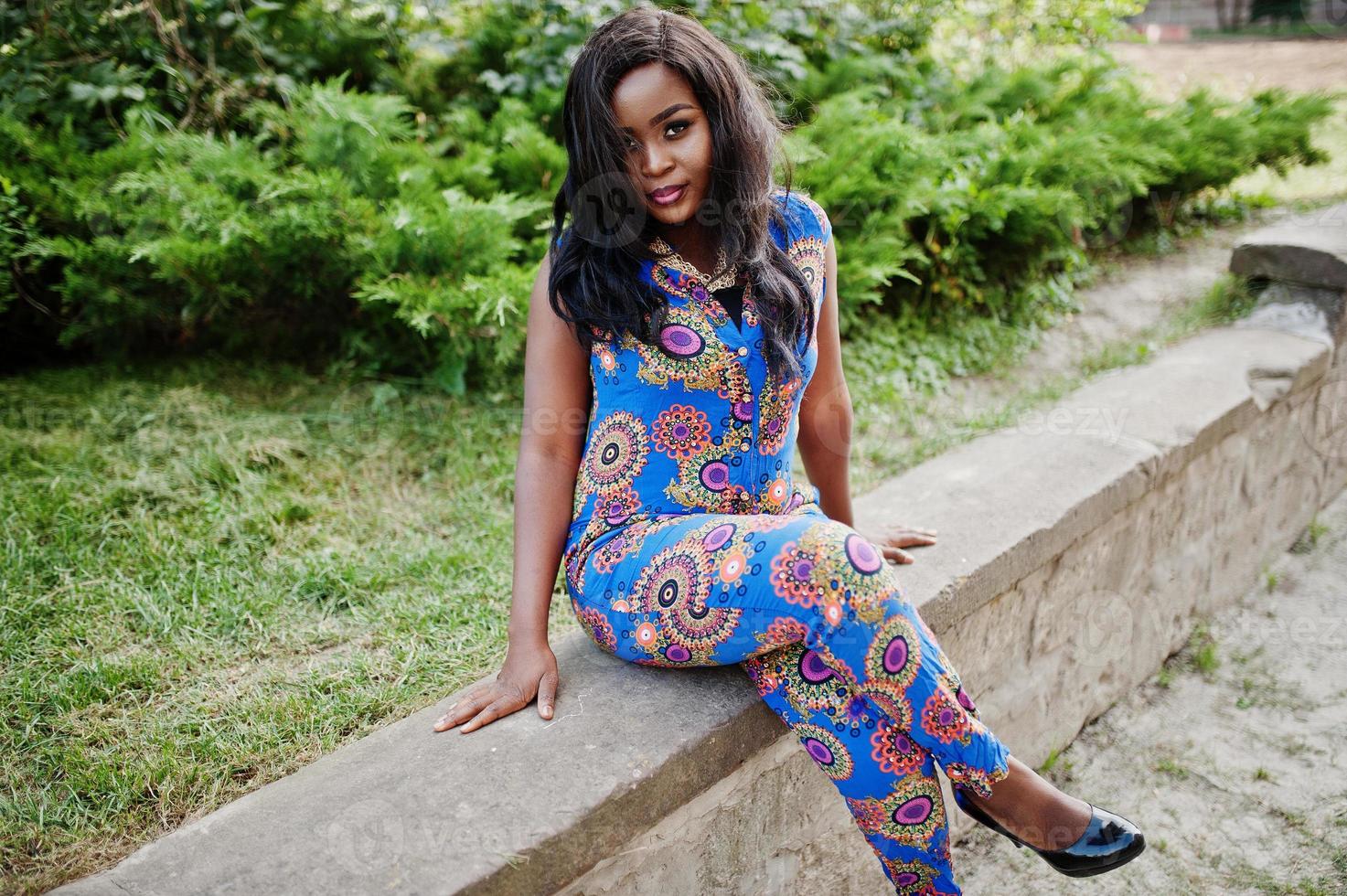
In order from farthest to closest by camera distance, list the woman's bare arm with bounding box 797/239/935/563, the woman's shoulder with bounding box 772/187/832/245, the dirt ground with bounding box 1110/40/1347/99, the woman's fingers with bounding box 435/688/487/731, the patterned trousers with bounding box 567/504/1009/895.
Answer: the dirt ground with bounding box 1110/40/1347/99, the woman's bare arm with bounding box 797/239/935/563, the woman's shoulder with bounding box 772/187/832/245, the woman's fingers with bounding box 435/688/487/731, the patterned trousers with bounding box 567/504/1009/895

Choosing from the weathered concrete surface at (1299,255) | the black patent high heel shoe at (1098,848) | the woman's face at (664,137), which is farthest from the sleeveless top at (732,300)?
the weathered concrete surface at (1299,255)

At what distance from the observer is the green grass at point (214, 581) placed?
1.74 meters

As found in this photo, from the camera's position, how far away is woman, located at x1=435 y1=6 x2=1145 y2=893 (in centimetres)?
159

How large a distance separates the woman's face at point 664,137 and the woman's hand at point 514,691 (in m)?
0.85

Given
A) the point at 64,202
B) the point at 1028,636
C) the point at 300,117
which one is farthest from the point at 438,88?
the point at 1028,636

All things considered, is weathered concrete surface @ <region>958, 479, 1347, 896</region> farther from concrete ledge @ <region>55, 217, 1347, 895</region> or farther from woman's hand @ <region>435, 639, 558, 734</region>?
woman's hand @ <region>435, 639, 558, 734</region>

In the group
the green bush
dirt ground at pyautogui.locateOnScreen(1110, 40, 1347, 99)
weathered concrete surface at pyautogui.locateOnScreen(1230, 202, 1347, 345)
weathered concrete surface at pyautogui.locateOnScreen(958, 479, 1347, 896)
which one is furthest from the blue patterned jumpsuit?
dirt ground at pyautogui.locateOnScreen(1110, 40, 1347, 99)

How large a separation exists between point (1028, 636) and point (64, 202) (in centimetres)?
318

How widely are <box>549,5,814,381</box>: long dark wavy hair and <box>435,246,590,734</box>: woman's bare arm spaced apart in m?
0.06

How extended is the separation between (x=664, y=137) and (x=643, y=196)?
0.11 m

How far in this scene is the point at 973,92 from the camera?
15.3 ft

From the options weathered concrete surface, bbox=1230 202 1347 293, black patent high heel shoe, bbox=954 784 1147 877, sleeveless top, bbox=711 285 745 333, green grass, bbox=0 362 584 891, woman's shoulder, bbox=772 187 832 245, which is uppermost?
woman's shoulder, bbox=772 187 832 245

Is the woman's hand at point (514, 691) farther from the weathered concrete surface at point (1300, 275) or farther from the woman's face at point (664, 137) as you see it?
the weathered concrete surface at point (1300, 275)

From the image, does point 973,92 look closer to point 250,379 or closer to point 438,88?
point 438,88
